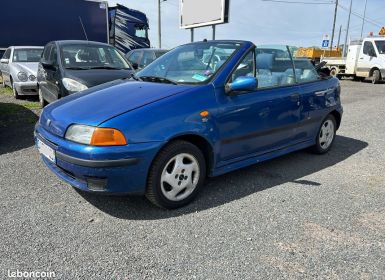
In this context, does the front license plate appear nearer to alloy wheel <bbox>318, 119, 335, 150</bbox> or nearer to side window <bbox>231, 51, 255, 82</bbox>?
side window <bbox>231, 51, 255, 82</bbox>

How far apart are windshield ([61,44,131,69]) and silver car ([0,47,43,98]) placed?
282 centimetres

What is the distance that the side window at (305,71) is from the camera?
4.74 m

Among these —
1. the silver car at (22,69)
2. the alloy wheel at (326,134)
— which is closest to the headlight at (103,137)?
the alloy wheel at (326,134)

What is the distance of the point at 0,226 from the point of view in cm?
302

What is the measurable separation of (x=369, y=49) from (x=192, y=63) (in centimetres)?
1726

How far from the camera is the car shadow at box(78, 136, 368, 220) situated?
11.1 ft

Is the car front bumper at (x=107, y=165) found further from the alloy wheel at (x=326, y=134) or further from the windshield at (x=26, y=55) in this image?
the windshield at (x=26, y=55)

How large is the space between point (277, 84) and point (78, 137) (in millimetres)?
2423

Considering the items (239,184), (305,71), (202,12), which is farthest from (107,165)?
(202,12)

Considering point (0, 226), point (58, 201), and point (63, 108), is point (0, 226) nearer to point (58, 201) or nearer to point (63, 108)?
point (58, 201)

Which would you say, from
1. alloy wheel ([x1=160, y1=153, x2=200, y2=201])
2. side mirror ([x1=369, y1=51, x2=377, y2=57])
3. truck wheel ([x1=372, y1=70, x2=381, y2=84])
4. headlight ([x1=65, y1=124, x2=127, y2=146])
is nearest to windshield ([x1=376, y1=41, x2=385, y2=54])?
side mirror ([x1=369, y1=51, x2=377, y2=57])

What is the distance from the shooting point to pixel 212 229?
3.08m

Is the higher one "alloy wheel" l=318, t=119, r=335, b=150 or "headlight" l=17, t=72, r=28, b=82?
"headlight" l=17, t=72, r=28, b=82

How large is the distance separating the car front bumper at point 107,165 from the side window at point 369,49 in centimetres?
1832
